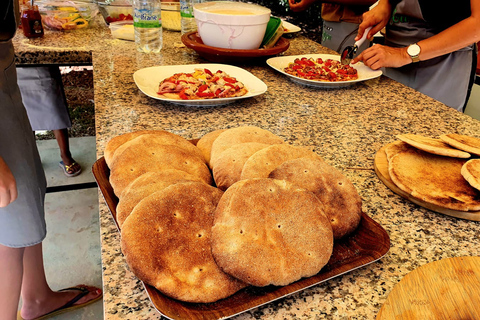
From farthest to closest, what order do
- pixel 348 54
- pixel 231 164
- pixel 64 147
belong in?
1. pixel 64 147
2. pixel 348 54
3. pixel 231 164

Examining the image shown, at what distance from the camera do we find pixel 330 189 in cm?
77

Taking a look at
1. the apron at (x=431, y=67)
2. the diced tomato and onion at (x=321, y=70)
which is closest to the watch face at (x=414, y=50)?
the diced tomato and onion at (x=321, y=70)

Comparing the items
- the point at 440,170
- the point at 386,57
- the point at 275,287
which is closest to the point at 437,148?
the point at 440,170

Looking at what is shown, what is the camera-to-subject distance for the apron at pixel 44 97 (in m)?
2.71

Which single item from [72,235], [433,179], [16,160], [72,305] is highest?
[433,179]

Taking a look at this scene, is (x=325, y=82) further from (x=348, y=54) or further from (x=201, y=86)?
(x=201, y=86)

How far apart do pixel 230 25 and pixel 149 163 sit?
122 cm

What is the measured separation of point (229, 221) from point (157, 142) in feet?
1.25

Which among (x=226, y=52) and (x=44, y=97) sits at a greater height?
(x=226, y=52)

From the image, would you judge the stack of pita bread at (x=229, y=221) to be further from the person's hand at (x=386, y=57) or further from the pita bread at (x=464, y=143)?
the person's hand at (x=386, y=57)

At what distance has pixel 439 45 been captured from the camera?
1.80 metres

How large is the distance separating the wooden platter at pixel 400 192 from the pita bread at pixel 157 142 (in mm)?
558

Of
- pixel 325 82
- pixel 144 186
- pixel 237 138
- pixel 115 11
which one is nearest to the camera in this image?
pixel 144 186

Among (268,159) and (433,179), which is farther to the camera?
(433,179)
